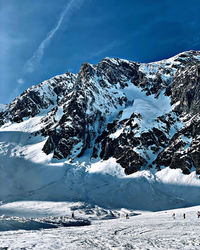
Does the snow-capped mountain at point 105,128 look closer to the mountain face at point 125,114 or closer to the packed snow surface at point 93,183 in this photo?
the mountain face at point 125,114

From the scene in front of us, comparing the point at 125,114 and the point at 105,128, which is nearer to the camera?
the point at 105,128

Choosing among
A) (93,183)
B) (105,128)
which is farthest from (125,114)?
(93,183)

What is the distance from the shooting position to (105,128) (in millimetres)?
128125

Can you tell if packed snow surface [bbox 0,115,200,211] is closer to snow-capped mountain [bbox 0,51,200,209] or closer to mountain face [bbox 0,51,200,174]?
snow-capped mountain [bbox 0,51,200,209]

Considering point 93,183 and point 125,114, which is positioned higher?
point 125,114

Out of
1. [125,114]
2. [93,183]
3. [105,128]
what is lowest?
[93,183]

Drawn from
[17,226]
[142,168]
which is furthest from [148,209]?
[17,226]

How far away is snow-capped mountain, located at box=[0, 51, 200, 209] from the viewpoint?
92.8 metres

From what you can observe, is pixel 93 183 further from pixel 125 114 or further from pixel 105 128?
pixel 125 114

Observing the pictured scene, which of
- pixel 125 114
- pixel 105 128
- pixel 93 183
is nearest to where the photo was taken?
pixel 93 183

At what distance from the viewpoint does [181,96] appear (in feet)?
434

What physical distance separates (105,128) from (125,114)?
40.8 ft

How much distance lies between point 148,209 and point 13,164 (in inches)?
2274

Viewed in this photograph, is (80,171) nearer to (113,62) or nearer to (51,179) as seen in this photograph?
(51,179)
